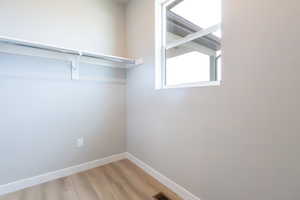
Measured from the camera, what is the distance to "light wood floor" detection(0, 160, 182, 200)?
1582 millimetres

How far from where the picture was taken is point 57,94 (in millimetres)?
1896

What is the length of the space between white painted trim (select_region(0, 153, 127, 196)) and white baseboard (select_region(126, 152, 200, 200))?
1.40 feet

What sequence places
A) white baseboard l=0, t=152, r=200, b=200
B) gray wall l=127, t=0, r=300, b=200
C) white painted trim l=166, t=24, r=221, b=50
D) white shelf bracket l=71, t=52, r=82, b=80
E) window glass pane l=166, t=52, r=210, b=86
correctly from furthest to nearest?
white shelf bracket l=71, t=52, r=82, b=80, white baseboard l=0, t=152, r=200, b=200, window glass pane l=166, t=52, r=210, b=86, white painted trim l=166, t=24, r=221, b=50, gray wall l=127, t=0, r=300, b=200

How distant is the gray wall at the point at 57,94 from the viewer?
64.7 inches

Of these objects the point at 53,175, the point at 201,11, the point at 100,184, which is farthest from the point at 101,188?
the point at 201,11

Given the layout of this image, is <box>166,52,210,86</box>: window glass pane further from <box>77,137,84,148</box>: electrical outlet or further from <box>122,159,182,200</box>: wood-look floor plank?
<box>77,137,84,148</box>: electrical outlet

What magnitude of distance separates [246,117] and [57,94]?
81.0 inches

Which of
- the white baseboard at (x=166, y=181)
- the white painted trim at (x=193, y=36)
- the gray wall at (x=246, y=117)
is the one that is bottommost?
the white baseboard at (x=166, y=181)

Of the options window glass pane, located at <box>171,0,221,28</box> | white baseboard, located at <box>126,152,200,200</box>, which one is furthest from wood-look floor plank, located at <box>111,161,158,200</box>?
window glass pane, located at <box>171,0,221,28</box>

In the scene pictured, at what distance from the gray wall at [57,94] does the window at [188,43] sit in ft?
2.71

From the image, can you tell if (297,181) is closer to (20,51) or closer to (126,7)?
(20,51)

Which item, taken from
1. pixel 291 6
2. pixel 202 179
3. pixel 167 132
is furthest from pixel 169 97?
pixel 291 6

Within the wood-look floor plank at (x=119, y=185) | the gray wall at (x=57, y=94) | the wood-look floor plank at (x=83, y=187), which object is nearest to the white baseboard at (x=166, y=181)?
the wood-look floor plank at (x=119, y=185)

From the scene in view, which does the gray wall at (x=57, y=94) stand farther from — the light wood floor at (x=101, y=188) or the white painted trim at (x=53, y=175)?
the light wood floor at (x=101, y=188)
